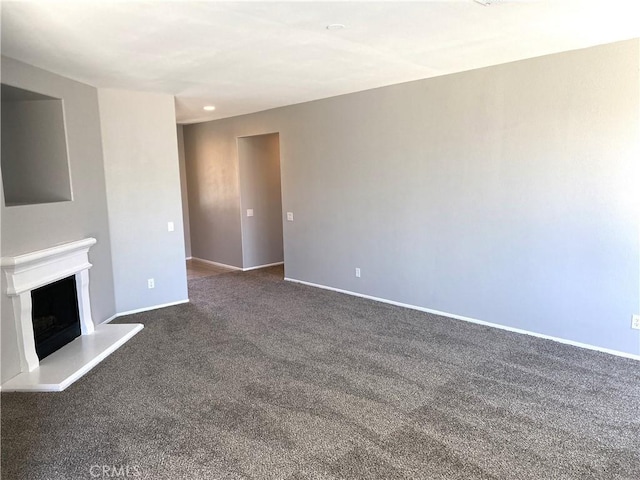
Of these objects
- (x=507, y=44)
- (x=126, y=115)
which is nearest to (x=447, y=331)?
(x=507, y=44)

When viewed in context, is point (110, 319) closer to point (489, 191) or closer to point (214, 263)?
point (214, 263)

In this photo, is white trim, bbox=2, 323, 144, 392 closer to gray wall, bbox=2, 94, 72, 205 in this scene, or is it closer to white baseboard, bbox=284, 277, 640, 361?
gray wall, bbox=2, 94, 72, 205

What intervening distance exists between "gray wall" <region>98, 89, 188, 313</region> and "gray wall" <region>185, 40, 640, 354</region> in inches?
70.8

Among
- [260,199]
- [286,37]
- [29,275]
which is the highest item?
[286,37]

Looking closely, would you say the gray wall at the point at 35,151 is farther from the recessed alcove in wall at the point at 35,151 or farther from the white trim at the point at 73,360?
the white trim at the point at 73,360

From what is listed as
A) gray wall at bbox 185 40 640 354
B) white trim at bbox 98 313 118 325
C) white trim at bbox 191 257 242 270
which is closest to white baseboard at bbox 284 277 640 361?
gray wall at bbox 185 40 640 354

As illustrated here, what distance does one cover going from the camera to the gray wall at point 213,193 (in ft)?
24.4

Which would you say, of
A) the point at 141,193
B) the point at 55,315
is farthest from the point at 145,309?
the point at 141,193

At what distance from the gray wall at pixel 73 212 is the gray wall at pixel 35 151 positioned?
0.09 meters

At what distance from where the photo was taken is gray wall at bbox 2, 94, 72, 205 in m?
4.15

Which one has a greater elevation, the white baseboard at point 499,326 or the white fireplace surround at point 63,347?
the white fireplace surround at point 63,347

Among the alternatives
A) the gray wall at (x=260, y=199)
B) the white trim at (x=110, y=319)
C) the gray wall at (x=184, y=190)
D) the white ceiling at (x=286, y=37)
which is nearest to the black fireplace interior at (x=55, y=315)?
the white trim at (x=110, y=319)

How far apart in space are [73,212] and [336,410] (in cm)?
322

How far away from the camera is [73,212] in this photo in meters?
4.27
